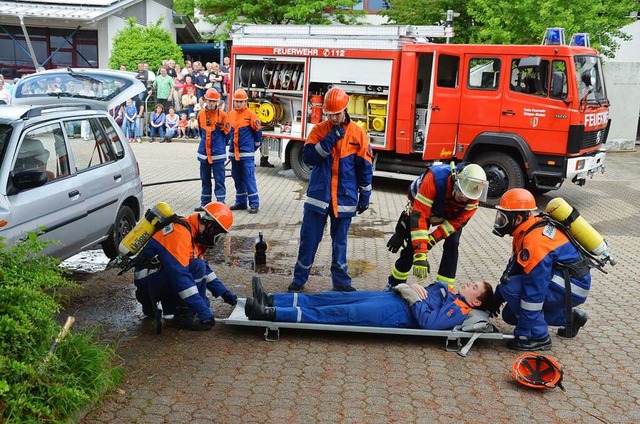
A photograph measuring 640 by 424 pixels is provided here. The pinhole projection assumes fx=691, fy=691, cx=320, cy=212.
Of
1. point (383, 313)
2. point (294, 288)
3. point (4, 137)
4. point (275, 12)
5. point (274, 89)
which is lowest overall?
point (294, 288)

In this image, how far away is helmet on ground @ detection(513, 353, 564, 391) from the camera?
4.75m

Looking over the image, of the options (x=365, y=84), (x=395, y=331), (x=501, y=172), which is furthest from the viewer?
(x=365, y=84)

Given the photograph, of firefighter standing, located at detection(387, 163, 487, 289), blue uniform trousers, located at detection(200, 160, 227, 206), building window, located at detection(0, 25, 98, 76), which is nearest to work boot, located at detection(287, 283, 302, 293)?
firefighter standing, located at detection(387, 163, 487, 289)

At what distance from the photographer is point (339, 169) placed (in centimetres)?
658

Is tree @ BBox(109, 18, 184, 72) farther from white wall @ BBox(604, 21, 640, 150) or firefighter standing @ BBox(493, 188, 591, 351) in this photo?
firefighter standing @ BBox(493, 188, 591, 351)

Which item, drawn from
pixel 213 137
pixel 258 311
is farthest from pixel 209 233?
pixel 213 137

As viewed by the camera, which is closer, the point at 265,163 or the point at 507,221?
the point at 507,221

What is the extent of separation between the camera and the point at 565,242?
5.40 metres

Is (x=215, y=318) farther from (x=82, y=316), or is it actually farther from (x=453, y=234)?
(x=453, y=234)

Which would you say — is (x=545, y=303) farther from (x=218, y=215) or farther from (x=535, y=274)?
(x=218, y=215)

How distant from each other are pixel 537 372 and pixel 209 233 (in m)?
2.70

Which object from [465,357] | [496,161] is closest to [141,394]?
[465,357]

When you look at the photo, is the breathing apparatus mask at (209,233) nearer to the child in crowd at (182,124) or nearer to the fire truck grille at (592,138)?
the fire truck grille at (592,138)

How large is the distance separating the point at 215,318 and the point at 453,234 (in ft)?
7.59
